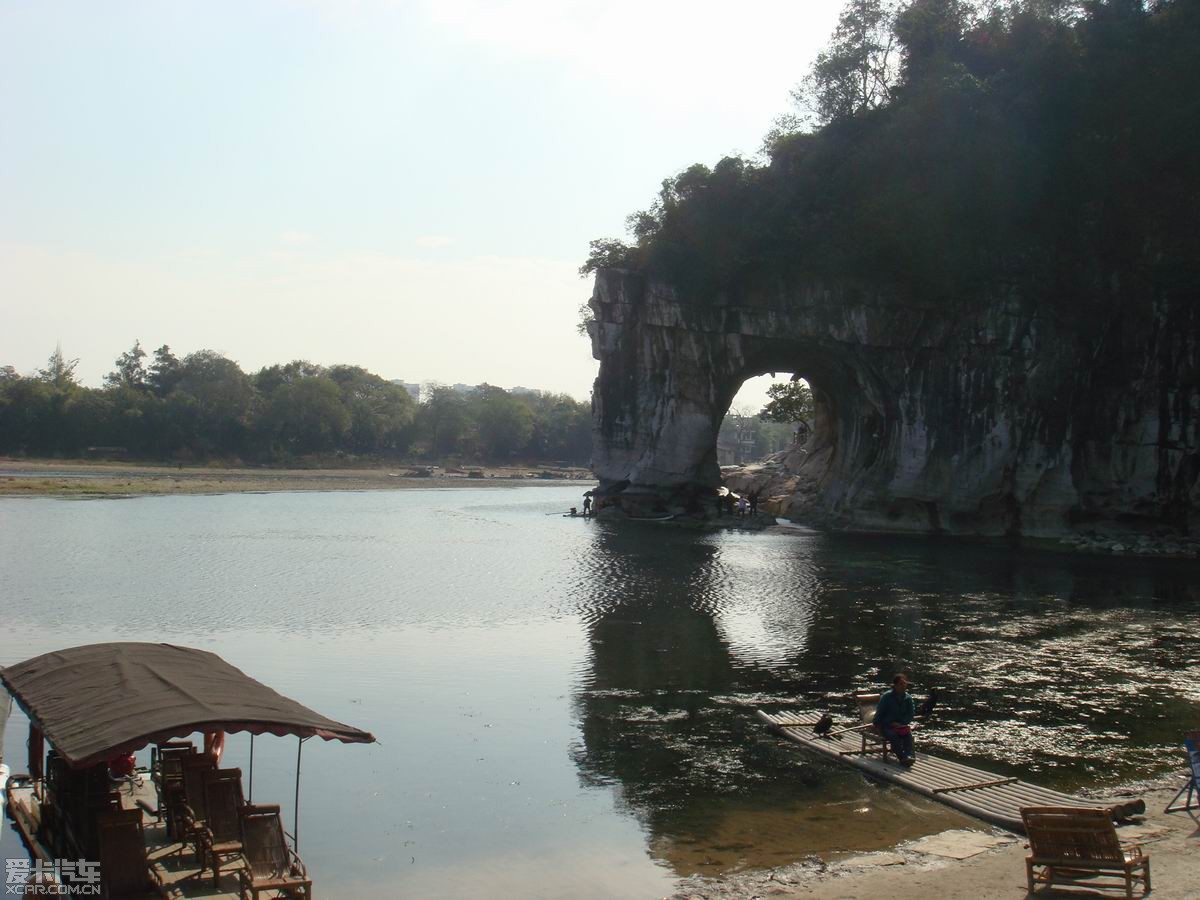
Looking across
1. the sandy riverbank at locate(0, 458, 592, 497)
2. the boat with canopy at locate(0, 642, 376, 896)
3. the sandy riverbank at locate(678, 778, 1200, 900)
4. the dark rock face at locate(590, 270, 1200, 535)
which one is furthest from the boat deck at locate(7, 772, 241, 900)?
the sandy riverbank at locate(0, 458, 592, 497)

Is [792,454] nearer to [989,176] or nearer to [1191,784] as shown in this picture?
[989,176]

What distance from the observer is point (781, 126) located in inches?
2539

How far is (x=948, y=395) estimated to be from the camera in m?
55.8

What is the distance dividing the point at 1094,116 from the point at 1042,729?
139 ft

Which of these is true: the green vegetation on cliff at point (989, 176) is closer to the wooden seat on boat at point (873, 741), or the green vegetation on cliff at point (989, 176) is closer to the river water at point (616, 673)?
the river water at point (616, 673)

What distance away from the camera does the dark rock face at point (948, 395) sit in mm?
51469

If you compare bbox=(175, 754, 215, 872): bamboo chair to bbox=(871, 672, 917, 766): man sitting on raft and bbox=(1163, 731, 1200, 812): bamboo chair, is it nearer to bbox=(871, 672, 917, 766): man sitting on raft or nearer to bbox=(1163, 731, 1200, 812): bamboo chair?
bbox=(871, 672, 917, 766): man sitting on raft

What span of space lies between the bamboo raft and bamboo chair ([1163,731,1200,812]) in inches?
18.3

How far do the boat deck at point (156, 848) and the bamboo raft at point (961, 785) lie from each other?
30.8 ft

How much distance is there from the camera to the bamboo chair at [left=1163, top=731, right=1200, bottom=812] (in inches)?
546

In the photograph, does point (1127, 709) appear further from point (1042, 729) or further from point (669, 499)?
point (669, 499)

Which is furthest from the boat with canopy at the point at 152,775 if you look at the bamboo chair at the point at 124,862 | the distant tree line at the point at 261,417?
the distant tree line at the point at 261,417

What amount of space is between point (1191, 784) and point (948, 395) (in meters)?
43.4

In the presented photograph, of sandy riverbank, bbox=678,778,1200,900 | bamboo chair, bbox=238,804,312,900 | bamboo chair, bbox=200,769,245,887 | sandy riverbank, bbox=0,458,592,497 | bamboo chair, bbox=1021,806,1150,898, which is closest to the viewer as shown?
bamboo chair, bbox=238,804,312,900
